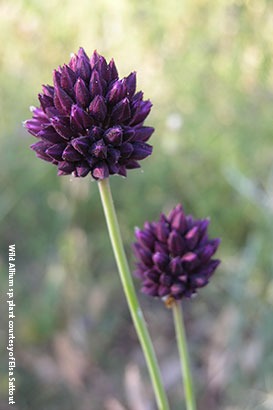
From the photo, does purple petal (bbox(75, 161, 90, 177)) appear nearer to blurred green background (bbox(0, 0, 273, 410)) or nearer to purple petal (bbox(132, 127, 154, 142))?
purple petal (bbox(132, 127, 154, 142))

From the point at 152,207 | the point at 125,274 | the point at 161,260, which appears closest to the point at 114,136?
the point at 125,274

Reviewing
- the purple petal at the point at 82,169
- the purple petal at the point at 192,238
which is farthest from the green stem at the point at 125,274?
the purple petal at the point at 192,238

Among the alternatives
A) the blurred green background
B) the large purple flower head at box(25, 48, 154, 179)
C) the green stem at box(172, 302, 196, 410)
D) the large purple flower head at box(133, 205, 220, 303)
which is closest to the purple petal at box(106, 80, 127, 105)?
the large purple flower head at box(25, 48, 154, 179)

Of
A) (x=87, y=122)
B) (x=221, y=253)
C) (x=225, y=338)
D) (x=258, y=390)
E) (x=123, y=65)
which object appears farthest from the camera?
(x=123, y=65)

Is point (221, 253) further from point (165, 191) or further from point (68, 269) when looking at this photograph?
point (68, 269)

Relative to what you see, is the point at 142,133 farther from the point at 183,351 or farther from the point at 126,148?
the point at 183,351

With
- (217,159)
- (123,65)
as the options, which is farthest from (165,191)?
(123,65)

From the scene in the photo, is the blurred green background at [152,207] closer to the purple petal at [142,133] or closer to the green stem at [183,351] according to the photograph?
the green stem at [183,351]
